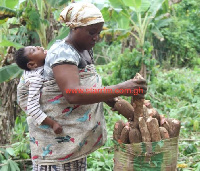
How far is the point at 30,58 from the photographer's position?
1.79 m

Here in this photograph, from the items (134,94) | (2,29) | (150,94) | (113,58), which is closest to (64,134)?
(134,94)

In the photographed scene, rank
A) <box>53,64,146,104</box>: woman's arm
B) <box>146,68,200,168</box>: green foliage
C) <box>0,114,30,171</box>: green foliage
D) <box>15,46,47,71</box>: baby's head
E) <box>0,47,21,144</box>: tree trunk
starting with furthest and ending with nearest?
<box>0,47,21,144</box>: tree trunk
<box>146,68,200,168</box>: green foliage
<box>0,114,30,171</box>: green foliage
<box>15,46,47,71</box>: baby's head
<box>53,64,146,104</box>: woman's arm

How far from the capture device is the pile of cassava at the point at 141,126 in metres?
1.62

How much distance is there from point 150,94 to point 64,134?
3759 millimetres

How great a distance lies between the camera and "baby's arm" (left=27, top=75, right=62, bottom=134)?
5.53ft

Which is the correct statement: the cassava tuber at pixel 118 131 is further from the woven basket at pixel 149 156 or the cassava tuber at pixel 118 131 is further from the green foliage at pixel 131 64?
the green foliage at pixel 131 64

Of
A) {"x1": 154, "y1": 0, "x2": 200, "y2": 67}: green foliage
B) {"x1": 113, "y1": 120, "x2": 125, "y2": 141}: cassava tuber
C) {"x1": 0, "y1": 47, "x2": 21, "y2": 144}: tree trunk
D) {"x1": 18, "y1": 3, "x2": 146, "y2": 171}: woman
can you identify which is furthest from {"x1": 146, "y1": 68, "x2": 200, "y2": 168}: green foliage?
{"x1": 154, "y1": 0, "x2": 200, "y2": 67}: green foliage

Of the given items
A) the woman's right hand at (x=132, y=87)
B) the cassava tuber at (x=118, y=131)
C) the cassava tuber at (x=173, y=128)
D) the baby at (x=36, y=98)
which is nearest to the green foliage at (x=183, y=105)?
the cassava tuber at (x=173, y=128)

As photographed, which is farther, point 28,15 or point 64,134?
point 28,15

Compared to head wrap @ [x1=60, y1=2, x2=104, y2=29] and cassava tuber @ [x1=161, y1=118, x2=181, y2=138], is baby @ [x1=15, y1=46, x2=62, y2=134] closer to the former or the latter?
head wrap @ [x1=60, y1=2, x2=104, y2=29]

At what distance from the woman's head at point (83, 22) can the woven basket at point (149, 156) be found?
63cm

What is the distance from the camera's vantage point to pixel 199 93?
5570mm

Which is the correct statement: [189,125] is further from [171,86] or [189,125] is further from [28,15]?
[28,15]

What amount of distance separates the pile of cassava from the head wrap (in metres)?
0.39
